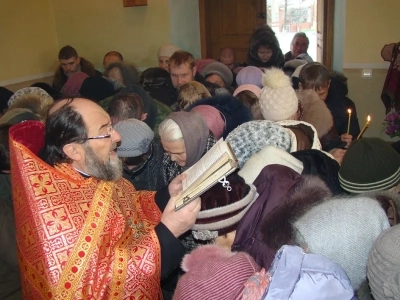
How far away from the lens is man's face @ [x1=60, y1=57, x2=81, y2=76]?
5.55m

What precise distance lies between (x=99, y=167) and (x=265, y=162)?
2.32 feet

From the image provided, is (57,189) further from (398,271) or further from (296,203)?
(398,271)

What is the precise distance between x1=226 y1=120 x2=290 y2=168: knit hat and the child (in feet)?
4.69

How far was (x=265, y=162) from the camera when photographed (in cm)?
183

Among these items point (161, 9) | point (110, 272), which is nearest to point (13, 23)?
point (161, 9)

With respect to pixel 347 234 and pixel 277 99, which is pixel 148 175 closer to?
pixel 277 99

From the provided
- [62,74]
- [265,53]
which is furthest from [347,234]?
[62,74]

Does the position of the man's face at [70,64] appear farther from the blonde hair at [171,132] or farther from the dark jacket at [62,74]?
the blonde hair at [171,132]

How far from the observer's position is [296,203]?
4.64 feet

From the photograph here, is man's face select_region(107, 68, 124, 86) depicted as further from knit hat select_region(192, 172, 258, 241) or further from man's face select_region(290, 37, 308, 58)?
knit hat select_region(192, 172, 258, 241)

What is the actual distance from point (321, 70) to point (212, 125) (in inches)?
61.3

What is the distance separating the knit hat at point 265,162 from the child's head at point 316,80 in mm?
1889

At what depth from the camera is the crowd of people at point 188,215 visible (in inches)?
46.4

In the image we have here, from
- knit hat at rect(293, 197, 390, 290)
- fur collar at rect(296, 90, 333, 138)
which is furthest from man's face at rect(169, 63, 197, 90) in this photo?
knit hat at rect(293, 197, 390, 290)
